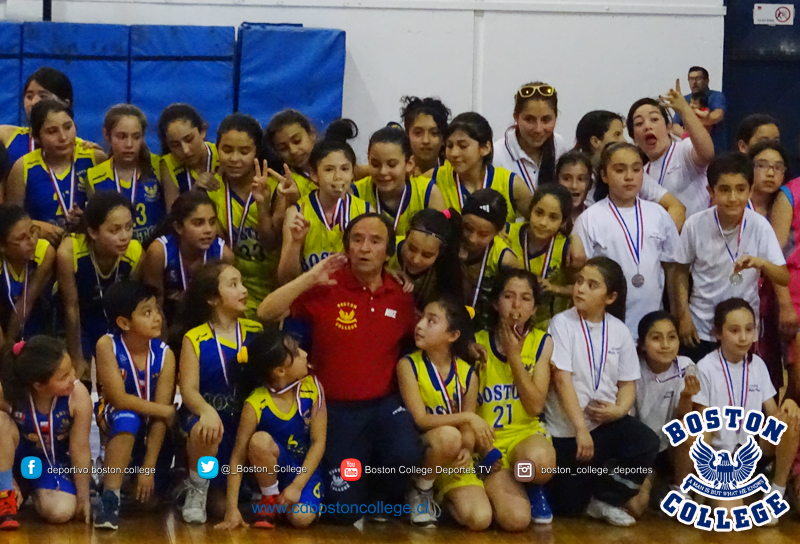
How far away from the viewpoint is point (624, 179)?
4305mm

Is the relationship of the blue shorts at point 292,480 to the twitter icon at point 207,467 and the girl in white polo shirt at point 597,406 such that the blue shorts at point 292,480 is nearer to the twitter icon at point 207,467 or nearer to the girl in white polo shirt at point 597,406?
the twitter icon at point 207,467

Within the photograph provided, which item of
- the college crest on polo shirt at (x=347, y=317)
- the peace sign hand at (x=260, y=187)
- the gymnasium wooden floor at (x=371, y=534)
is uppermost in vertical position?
the peace sign hand at (x=260, y=187)

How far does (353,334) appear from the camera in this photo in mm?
3947

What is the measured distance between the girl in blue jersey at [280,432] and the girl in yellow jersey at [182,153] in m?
0.95

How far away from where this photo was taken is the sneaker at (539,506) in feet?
13.0

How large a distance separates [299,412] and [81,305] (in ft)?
3.51

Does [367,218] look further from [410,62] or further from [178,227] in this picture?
[410,62]

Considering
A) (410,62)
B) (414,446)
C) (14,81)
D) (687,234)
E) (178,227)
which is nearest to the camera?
(414,446)

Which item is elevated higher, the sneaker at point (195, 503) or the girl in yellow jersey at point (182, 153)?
the girl in yellow jersey at point (182, 153)

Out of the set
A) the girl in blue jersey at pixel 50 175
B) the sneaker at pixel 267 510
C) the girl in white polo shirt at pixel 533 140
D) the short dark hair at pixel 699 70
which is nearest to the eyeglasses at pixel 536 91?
the girl in white polo shirt at pixel 533 140

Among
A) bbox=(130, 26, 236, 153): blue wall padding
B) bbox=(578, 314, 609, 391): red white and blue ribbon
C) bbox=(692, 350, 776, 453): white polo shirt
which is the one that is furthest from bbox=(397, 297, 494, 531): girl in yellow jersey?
bbox=(130, 26, 236, 153): blue wall padding

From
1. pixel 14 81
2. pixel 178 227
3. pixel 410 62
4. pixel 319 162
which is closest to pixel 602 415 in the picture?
pixel 319 162

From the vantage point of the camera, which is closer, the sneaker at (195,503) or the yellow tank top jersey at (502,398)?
the sneaker at (195,503)

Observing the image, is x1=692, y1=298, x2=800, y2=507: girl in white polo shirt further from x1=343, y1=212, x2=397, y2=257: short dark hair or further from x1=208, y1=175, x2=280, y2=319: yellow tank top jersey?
x1=208, y1=175, x2=280, y2=319: yellow tank top jersey
